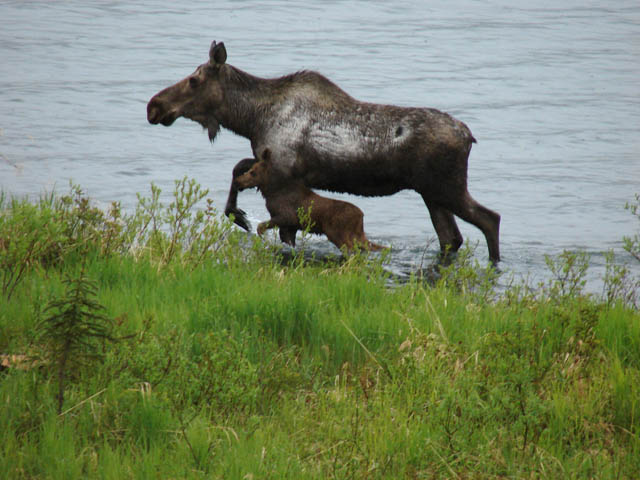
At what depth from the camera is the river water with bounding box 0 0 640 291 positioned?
12.0 meters

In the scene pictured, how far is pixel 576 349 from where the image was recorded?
6184 millimetres

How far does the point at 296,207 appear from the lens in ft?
32.6

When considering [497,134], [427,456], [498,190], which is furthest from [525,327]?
[497,134]

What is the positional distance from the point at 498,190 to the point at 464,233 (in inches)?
81.1

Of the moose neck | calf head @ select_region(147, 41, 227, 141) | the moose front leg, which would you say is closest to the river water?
the moose front leg

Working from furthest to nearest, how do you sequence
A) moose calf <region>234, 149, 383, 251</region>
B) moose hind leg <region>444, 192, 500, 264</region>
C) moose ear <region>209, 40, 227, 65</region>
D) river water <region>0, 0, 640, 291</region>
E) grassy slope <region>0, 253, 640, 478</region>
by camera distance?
river water <region>0, 0, 640, 291</region> → moose ear <region>209, 40, 227, 65</region> → moose hind leg <region>444, 192, 500, 264</region> → moose calf <region>234, 149, 383, 251</region> → grassy slope <region>0, 253, 640, 478</region>

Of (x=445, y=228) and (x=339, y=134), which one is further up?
(x=339, y=134)

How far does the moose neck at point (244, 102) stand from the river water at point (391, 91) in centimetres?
145

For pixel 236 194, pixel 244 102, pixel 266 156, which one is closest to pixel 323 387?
pixel 266 156

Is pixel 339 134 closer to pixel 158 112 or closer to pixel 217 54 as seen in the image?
pixel 217 54

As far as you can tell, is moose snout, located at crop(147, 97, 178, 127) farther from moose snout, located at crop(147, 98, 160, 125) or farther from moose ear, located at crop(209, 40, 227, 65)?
moose ear, located at crop(209, 40, 227, 65)

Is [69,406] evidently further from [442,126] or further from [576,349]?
[442,126]

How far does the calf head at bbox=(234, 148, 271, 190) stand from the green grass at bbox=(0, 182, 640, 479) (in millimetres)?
2842

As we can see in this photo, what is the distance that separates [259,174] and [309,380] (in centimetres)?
454
